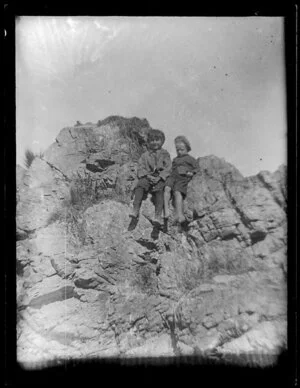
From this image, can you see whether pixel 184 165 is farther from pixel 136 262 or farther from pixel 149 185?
pixel 136 262

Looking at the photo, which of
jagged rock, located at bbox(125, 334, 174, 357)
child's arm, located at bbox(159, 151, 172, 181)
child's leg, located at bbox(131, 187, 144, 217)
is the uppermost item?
child's arm, located at bbox(159, 151, 172, 181)

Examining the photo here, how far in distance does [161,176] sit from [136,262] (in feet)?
2.14

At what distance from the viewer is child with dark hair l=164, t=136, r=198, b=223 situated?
8.95ft

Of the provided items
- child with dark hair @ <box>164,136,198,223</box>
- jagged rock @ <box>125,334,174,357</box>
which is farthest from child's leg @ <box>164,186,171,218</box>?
jagged rock @ <box>125,334,174,357</box>

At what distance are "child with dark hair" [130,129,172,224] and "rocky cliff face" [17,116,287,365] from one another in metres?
0.06

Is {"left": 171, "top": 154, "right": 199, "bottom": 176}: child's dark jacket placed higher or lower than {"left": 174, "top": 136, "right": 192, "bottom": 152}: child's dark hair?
lower

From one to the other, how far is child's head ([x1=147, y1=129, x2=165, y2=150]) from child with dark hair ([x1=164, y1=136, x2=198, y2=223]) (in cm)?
11

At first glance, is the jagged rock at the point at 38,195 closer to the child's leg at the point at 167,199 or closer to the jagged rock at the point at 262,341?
the child's leg at the point at 167,199

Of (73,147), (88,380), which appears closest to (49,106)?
(73,147)

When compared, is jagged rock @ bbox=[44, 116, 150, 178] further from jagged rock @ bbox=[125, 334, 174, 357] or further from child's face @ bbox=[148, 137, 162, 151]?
jagged rock @ bbox=[125, 334, 174, 357]

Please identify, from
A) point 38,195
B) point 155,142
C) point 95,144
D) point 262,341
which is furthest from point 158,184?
point 262,341

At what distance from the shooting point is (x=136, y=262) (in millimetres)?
2740
